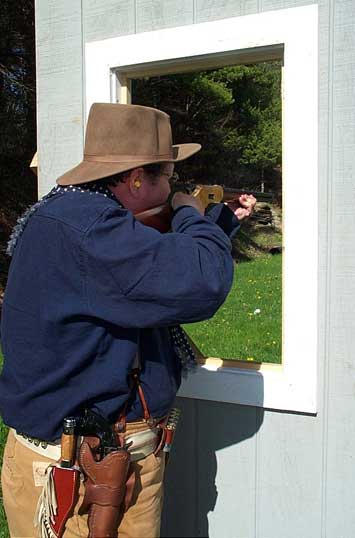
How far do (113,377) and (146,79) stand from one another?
156 centimetres

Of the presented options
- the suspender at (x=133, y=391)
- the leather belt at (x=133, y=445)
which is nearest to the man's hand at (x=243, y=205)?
the suspender at (x=133, y=391)

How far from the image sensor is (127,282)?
1492mm

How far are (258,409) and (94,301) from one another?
961 millimetres

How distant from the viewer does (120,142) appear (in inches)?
66.3

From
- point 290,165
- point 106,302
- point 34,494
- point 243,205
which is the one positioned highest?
point 290,165

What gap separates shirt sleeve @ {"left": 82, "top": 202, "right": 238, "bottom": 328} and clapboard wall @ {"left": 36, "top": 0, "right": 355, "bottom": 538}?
2.21 feet

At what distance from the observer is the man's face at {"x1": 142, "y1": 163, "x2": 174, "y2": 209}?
1726 millimetres

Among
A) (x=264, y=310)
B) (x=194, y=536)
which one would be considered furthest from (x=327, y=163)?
(x=264, y=310)

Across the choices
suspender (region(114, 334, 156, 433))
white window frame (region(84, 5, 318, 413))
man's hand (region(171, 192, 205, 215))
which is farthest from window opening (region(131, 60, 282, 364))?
suspender (region(114, 334, 156, 433))

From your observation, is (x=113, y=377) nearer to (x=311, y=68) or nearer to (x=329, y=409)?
(x=329, y=409)

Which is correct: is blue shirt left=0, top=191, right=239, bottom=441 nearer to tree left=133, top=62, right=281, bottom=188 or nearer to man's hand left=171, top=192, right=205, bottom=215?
man's hand left=171, top=192, right=205, bottom=215

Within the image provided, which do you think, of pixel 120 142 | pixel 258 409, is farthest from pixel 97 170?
pixel 258 409

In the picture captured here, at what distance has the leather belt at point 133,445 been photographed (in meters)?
1.71

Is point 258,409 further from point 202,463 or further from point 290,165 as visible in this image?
point 290,165
